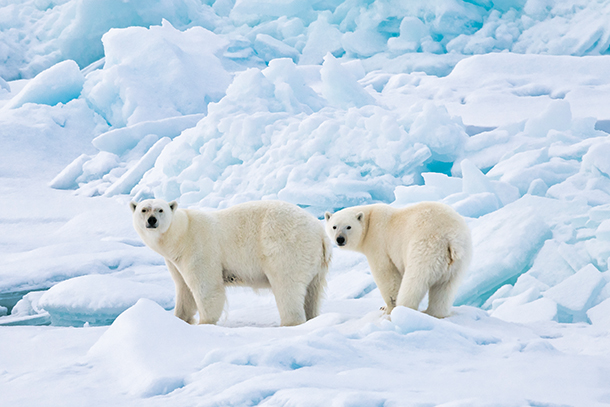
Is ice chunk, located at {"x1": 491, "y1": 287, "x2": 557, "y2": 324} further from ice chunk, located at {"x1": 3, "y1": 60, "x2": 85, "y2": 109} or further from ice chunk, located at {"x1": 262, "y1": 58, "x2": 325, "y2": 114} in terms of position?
ice chunk, located at {"x1": 3, "y1": 60, "x2": 85, "y2": 109}

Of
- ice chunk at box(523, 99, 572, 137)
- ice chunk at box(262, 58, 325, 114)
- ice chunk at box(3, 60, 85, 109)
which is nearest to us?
ice chunk at box(523, 99, 572, 137)

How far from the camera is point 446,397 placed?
176 cm

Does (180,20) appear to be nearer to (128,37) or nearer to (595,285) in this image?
(128,37)

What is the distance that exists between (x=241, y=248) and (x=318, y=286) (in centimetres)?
61

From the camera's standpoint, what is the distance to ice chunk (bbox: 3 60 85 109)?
46.3ft

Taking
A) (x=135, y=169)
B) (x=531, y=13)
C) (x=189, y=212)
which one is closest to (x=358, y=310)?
(x=189, y=212)

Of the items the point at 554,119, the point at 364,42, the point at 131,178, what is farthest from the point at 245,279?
the point at 364,42

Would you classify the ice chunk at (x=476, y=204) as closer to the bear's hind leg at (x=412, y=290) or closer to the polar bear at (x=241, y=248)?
the polar bear at (x=241, y=248)

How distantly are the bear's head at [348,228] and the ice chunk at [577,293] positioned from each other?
1.78 m

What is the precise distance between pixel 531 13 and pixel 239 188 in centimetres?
1286

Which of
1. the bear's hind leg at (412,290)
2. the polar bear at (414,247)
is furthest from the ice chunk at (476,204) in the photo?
the bear's hind leg at (412,290)

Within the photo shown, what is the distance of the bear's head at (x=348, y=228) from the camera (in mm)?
3639

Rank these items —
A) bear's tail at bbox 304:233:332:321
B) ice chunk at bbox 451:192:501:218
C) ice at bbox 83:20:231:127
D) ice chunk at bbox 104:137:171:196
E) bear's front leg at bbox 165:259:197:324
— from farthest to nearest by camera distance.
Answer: ice at bbox 83:20:231:127 → ice chunk at bbox 104:137:171:196 → ice chunk at bbox 451:192:501:218 → bear's front leg at bbox 165:259:197:324 → bear's tail at bbox 304:233:332:321

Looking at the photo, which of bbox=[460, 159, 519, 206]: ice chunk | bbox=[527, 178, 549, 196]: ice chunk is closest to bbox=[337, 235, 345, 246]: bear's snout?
bbox=[460, 159, 519, 206]: ice chunk
